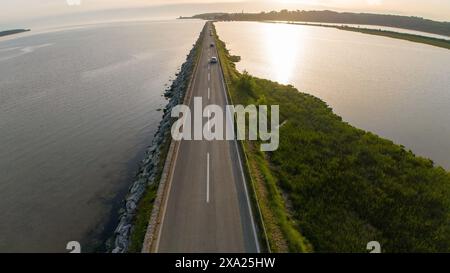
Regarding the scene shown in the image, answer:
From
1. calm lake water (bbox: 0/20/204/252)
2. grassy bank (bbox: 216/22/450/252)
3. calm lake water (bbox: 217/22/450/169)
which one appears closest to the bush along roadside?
calm lake water (bbox: 0/20/204/252)

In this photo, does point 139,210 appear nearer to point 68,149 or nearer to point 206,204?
point 206,204

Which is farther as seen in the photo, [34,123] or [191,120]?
[34,123]

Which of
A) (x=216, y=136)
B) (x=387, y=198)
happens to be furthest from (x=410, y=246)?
(x=216, y=136)

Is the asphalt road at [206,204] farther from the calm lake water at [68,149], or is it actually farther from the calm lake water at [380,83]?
the calm lake water at [380,83]

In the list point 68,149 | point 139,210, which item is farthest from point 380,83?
point 68,149

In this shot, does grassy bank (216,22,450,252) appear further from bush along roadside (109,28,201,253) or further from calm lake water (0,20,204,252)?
calm lake water (0,20,204,252)
